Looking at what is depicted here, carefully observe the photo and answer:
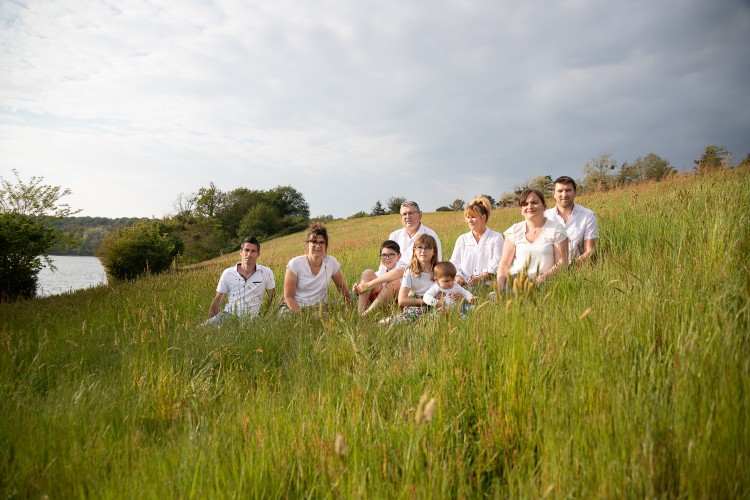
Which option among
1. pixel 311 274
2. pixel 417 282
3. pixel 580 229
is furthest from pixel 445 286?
pixel 580 229

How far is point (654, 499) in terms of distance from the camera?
1291 millimetres

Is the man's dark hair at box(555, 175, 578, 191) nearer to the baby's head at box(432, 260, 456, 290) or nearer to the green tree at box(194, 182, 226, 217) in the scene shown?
the baby's head at box(432, 260, 456, 290)

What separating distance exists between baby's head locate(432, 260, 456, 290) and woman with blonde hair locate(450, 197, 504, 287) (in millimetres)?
929

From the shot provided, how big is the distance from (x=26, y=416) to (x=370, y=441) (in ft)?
7.00

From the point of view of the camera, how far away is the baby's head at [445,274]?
5199 mm

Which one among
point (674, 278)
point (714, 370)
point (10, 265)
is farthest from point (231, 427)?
point (10, 265)

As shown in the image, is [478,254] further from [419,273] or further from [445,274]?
[445,274]

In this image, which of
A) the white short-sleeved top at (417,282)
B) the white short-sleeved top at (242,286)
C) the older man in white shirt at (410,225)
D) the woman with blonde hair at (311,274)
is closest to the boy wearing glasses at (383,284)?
the woman with blonde hair at (311,274)

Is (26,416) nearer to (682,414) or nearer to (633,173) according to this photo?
(682,414)

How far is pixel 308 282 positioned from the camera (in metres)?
6.28

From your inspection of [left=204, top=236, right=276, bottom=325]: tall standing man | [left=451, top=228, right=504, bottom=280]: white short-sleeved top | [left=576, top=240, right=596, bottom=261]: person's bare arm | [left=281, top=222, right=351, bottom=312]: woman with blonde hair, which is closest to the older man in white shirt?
[left=451, top=228, right=504, bottom=280]: white short-sleeved top

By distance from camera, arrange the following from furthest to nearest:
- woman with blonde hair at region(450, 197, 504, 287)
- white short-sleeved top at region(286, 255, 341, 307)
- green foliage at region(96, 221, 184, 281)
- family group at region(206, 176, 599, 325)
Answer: green foliage at region(96, 221, 184, 281)
woman with blonde hair at region(450, 197, 504, 287)
white short-sleeved top at region(286, 255, 341, 307)
family group at region(206, 176, 599, 325)

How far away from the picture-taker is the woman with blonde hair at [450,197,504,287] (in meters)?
6.37

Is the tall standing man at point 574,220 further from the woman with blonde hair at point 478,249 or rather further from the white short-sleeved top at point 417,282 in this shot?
the white short-sleeved top at point 417,282
